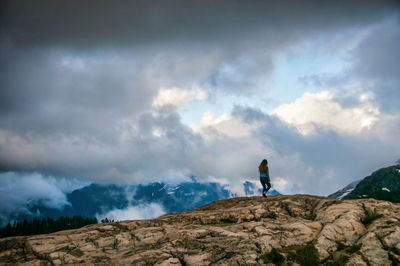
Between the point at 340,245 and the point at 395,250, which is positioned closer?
the point at 395,250

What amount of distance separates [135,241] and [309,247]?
13.8m

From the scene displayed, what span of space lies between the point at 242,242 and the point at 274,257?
101 inches

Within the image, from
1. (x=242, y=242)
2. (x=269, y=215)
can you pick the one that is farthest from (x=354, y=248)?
(x=269, y=215)

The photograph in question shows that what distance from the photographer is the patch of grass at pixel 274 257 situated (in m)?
20.0

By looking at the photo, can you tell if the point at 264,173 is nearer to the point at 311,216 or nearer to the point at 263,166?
the point at 263,166

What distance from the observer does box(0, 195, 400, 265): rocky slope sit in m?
20.1

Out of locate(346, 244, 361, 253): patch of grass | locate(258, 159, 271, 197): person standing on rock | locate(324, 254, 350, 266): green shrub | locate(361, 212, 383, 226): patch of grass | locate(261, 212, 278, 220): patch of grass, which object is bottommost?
locate(324, 254, 350, 266): green shrub

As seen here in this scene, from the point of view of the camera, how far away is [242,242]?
71.2ft

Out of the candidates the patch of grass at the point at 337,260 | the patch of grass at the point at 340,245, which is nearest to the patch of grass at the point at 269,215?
the patch of grass at the point at 340,245

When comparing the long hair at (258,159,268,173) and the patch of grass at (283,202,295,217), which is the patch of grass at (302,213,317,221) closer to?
the patch of grass at (283,202,295,217)

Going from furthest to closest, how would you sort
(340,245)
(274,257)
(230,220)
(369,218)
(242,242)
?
(230,220)
(369,218)
(242,242)
(340,245)
(274,257)

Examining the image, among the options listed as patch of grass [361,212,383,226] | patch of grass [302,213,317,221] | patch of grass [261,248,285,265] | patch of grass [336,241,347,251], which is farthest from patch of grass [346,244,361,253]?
patch of grass [302,213,317,221]

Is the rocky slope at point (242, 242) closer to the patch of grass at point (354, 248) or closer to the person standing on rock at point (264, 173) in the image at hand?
the patch of grass at point (354, 248)

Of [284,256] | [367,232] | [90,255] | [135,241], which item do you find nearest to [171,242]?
[135,241]
